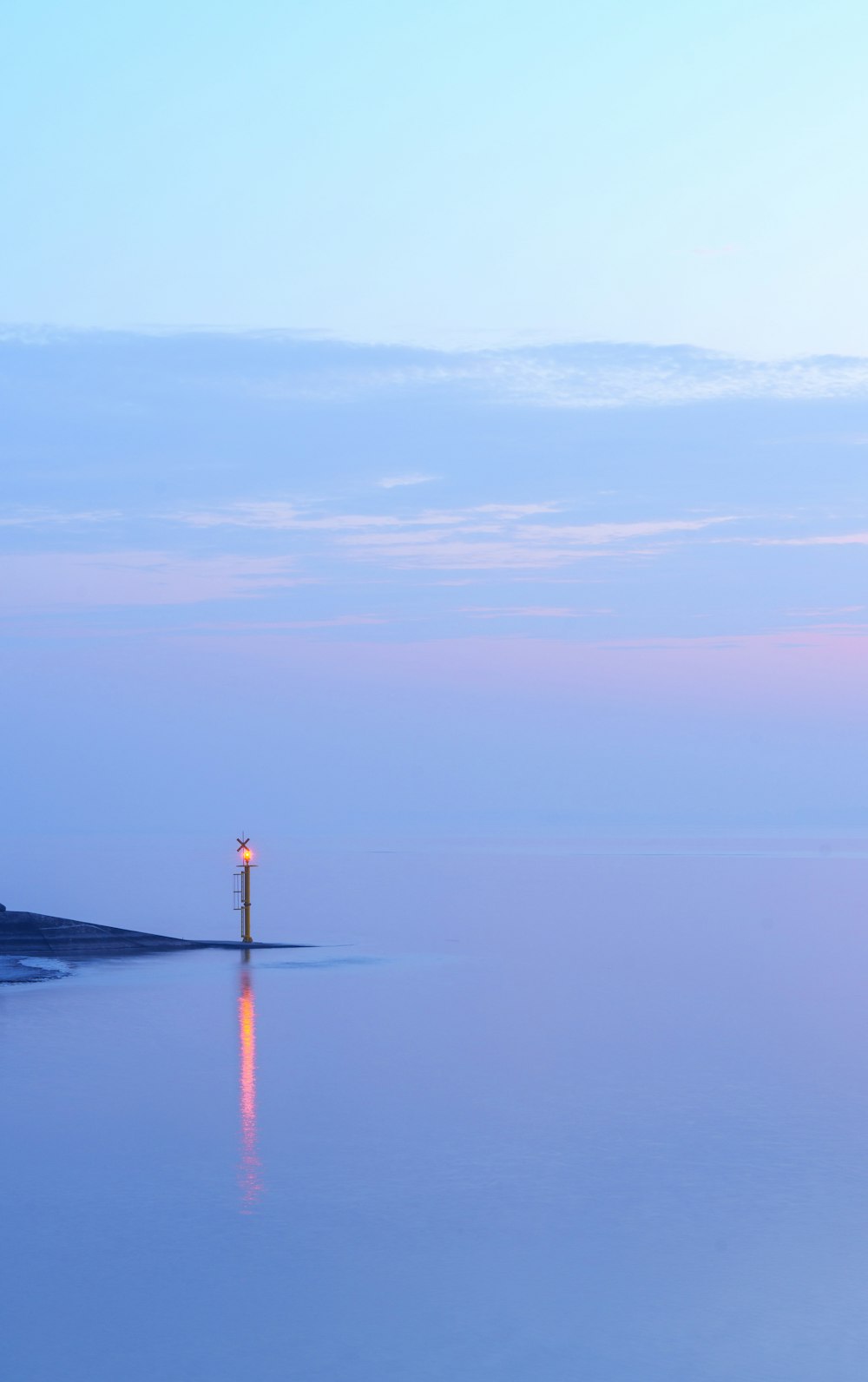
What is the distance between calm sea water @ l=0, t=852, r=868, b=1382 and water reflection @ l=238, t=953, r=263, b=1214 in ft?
0.38

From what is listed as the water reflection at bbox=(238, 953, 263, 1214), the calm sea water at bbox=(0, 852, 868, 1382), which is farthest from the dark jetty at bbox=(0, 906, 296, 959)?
the water reflection at bbox=(238, 953, 263, 1214)

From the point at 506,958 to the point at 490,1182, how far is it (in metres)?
43.1

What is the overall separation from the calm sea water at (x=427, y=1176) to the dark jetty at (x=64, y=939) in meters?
1.33

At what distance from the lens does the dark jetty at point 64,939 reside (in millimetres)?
57031

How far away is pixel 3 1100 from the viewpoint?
37406 mm

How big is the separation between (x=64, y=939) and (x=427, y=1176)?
3094cm

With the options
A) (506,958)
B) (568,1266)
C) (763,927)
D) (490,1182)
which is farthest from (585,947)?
(568,1266)

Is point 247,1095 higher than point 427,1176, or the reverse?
point 247,1095

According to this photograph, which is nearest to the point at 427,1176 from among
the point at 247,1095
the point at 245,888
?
the point at 247,1095

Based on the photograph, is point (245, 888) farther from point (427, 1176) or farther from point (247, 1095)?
point (427, 1176)

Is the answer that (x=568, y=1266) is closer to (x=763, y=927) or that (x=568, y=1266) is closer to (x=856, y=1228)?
(x=856, y=1228)

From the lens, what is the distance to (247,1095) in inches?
1560

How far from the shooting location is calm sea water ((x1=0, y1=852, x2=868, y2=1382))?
71.5 ft

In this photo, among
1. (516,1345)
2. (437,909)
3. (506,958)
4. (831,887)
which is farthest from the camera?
(831,887)
